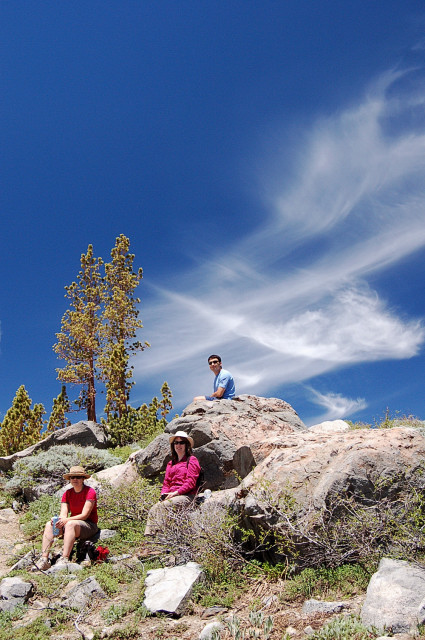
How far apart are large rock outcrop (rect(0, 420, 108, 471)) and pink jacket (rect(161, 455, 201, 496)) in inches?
355

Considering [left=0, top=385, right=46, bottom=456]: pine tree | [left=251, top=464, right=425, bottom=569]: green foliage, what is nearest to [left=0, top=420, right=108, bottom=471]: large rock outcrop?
[left=0, top=385, right=46, bottom=456]: pine tree

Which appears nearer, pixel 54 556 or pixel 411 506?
pixel 411 506

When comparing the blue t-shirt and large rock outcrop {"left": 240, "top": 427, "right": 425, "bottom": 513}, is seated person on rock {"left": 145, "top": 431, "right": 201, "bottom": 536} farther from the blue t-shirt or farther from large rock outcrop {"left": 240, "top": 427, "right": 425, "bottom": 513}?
the blue t-shirt

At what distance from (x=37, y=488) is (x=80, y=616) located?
8014 millimetres

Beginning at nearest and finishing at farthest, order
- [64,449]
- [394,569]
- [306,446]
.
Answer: [394,569] < [306,446] < [64,449]

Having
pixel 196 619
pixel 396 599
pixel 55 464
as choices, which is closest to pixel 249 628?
pixel 196 619

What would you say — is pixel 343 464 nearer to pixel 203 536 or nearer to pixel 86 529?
pixel 203 536

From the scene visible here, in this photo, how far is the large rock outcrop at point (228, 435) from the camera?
414 inches

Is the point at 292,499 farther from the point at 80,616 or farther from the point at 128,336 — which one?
the point at 128,336

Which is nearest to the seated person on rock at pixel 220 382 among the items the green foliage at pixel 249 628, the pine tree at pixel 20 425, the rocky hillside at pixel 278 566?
the rocky hillside at pixel 278 566

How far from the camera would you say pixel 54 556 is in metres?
8.19

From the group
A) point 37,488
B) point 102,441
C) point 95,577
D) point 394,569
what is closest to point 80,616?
point 95,577

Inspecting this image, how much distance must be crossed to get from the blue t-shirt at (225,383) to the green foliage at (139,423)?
8.28m

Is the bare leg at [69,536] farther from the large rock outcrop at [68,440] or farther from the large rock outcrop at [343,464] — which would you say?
the large rock outcrop at [68,440]
